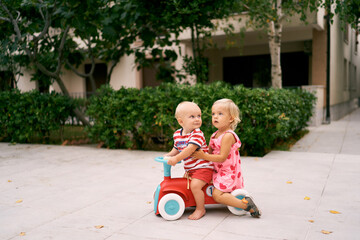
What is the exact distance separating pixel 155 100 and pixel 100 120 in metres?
→ 1.49

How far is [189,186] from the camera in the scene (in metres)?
3.67

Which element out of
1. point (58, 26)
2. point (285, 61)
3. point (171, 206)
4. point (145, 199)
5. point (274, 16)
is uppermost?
point (274, 16)

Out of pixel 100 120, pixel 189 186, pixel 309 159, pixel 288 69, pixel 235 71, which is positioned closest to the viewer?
pixel 189 186

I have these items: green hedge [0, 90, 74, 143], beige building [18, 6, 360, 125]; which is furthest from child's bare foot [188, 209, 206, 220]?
beige building [18, 6, 360, 125]

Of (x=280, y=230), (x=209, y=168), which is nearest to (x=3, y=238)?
(x=209, y=168)

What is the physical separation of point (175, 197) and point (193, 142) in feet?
2.03

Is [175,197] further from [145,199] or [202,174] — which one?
[145,199]

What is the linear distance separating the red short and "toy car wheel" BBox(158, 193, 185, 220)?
274 millimetres

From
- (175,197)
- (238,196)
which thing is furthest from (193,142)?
(238,196)

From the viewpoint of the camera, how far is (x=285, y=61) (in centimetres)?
1747

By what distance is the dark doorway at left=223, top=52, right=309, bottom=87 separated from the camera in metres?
17.1

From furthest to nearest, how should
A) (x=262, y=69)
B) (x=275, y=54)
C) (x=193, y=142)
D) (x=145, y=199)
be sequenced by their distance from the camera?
(x=262, y=69), (x=275, y=54), (x=145, y=199), (x=193, y=142)

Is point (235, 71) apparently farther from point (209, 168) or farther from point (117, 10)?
point (209, 168)

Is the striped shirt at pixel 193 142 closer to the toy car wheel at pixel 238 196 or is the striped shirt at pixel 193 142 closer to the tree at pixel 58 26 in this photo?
the toy car wheel at pixel 238 196
